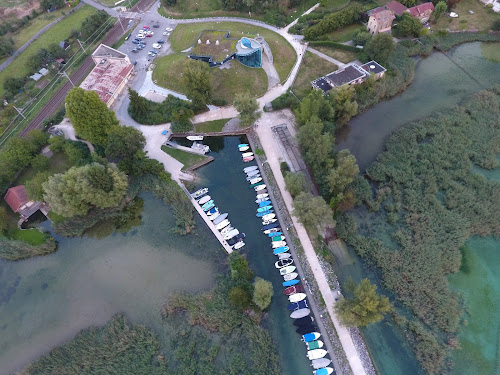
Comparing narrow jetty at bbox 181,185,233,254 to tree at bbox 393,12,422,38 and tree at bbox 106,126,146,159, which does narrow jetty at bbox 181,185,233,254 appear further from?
tree at bbox 393,12,422,38

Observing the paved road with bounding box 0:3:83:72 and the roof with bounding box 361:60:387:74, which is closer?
the roof with bounding box 361:60:387:74

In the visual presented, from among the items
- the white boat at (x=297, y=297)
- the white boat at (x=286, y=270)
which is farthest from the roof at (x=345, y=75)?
the white boat at (x=297, y=297)

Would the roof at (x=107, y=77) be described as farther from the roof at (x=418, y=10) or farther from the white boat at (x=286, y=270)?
the roof at (x=418, y=10)

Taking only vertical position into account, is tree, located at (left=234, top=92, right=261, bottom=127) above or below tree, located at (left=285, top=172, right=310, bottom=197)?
above

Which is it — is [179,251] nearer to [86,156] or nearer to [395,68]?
[86,156]

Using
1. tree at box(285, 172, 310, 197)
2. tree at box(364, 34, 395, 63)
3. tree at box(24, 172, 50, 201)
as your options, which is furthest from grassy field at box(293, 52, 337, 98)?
tree at box(24, 172, 50, 201)

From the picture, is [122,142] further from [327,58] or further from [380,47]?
[380,47]
